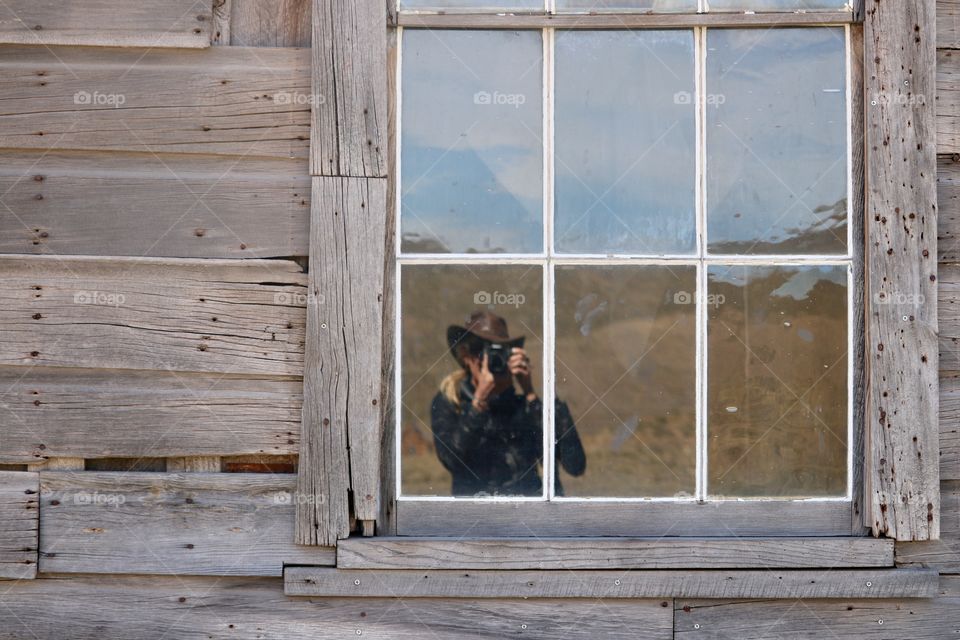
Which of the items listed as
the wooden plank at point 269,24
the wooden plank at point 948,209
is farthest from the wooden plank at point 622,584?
the wooden plank at point 269,24

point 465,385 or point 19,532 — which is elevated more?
point 465,385

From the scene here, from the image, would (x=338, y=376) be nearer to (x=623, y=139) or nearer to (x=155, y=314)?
(x=155, y=314)

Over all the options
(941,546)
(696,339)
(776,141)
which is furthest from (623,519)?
(776,141)

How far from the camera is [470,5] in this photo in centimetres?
246

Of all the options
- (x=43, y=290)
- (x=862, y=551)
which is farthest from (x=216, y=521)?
(x=862, y=551)

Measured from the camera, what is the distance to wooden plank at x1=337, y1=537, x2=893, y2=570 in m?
2.39

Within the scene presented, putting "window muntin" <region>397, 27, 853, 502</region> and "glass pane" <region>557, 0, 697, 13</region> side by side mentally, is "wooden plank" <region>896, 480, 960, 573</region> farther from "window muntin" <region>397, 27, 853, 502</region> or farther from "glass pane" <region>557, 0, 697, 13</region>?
"glass pane" <region>557, 0, 697, 13</region>

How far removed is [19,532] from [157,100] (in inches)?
55.4

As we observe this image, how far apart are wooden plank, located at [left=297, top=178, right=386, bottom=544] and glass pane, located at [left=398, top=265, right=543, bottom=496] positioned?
131 millimetres

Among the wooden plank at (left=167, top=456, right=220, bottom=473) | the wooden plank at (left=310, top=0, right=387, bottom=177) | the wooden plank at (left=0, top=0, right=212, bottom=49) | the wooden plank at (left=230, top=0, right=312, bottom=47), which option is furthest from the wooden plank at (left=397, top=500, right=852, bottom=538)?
the wooden plank at (left=0, top=0, right=212, bottom=49)

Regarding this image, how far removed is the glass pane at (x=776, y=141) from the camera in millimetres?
2465

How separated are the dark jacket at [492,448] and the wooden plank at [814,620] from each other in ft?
1.92

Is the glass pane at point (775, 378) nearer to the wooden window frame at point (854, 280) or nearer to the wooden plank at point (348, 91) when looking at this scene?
the wooden window frame at point (854, 280)

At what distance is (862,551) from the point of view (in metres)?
2.39
